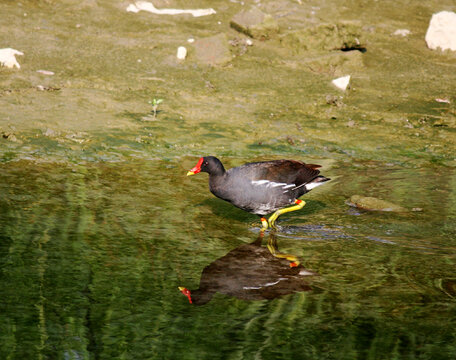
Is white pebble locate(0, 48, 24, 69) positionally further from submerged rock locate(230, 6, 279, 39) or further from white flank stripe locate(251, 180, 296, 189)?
white flank stripe locate(251, 180, 296, 189)

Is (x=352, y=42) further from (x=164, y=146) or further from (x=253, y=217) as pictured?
(x=253, y=217)

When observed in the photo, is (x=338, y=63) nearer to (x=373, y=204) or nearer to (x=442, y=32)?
(x=442, y=32)

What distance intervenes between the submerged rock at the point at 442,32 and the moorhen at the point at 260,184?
7.33m

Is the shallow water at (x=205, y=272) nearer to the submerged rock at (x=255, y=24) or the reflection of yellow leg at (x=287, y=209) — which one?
the reflection of yellow leg at (x=287, y=209)

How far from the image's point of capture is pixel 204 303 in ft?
13.5

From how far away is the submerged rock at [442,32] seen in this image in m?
12.0

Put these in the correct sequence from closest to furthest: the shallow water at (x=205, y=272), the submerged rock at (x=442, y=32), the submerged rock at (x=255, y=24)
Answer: the shallow water at (x=205, y=272) < the submerged rock at (x=255, y=24) < the submerged rock at (x=442, y=32)

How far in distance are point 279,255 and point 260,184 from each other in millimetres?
1031

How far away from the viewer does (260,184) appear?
19.9 feet

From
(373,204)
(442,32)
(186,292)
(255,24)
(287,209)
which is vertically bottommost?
(287,209)

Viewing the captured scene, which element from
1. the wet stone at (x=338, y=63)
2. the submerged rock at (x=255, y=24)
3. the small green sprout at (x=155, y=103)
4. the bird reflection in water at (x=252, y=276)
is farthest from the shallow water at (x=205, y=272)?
the submerged rock at (x=255, y=24)

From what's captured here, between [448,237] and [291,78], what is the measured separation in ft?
18.2

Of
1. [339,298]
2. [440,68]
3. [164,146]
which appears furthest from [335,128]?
[339,298]

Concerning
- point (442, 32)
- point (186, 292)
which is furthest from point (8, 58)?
point (442, 32)
